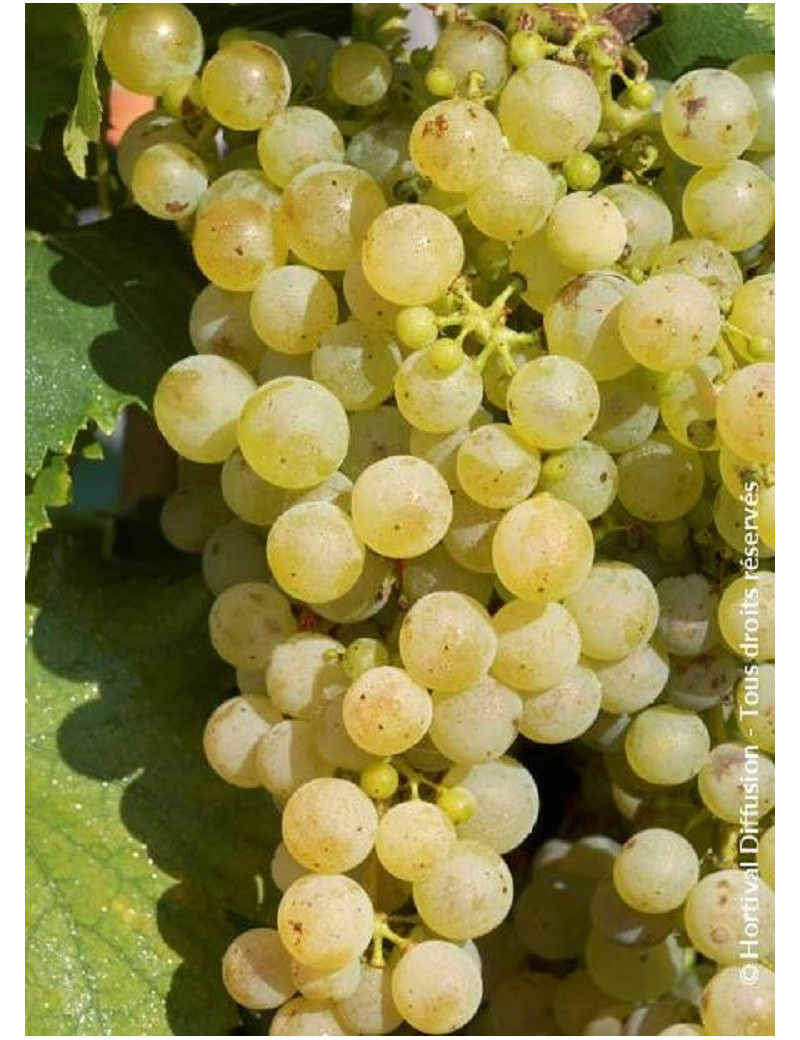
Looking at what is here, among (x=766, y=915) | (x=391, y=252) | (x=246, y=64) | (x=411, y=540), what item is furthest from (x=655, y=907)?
(x=246, y=64)

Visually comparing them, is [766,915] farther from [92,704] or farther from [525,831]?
[92,704]

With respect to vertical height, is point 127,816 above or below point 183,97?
below

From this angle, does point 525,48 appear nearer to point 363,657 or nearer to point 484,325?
point 484,325

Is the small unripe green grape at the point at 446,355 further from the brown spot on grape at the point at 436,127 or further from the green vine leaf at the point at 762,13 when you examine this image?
the green vine leaf at the point at 762,13

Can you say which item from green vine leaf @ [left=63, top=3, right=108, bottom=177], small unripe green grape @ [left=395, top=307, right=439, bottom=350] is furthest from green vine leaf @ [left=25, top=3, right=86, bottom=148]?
small unripe green grape @ [left=395, top=307, right=439, bottom=350]

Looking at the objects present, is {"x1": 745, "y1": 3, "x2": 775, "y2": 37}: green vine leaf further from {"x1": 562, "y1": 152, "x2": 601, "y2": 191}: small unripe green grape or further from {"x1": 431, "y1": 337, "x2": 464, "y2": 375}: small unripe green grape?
{"x1": 431, "y1": 337, "x2": 464, "y2": 375}: small unripe green grape

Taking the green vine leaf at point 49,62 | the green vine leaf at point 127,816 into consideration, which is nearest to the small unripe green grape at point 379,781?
the green vine leaf at point 127,816

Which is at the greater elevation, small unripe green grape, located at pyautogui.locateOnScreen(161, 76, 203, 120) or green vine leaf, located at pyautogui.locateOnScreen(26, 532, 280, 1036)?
small unripe green grape, located at pyautogui.locateOnScreen(161, 76, 203, 120)

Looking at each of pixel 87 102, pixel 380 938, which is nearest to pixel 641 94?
pixel 87 102
